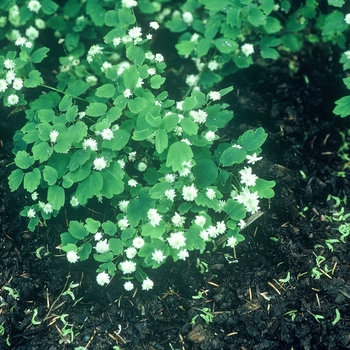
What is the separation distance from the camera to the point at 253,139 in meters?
2.20

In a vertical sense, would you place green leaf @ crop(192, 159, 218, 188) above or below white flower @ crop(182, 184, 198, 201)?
above

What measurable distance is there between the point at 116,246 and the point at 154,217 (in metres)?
0.27

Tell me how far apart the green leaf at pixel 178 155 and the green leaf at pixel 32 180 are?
2.45 feet

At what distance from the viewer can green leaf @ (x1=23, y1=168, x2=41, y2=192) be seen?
221 centimetres

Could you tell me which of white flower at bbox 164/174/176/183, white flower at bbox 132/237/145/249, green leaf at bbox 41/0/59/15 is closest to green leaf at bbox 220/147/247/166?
white flower at bbox 164/174/176/183

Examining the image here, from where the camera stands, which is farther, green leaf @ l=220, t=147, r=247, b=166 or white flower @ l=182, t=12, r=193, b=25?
white flower @ l=182, t=12, r=193, b=25

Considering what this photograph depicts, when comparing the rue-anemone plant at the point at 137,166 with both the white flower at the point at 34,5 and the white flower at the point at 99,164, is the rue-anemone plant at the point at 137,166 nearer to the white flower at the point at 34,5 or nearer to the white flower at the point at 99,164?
the white flower at the point at 99,164

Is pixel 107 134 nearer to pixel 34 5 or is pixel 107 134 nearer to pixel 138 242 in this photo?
pixel 138 242

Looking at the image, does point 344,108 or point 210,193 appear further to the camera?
point 344,108

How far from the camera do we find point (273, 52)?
9.43 feet

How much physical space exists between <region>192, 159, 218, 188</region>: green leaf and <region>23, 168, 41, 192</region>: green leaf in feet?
2.87

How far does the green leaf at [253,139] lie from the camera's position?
2191 mm

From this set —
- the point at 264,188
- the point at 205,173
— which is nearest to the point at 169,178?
the point at 205,173

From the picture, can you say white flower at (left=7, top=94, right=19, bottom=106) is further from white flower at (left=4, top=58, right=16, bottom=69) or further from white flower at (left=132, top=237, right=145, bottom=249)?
white flower at (left=132, top=237, right=145, bottom=249)
